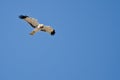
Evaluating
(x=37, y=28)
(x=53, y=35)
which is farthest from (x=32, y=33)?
(x=53, y=35)

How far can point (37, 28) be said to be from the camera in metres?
20.0

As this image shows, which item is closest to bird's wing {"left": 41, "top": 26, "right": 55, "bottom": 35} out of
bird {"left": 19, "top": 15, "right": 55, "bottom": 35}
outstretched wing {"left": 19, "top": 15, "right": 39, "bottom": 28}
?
bird {"left": 19, "top": 15, "right": 55, "bottom": 35}

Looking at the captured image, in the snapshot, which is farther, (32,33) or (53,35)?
(53,35)

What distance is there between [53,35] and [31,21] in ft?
6.97

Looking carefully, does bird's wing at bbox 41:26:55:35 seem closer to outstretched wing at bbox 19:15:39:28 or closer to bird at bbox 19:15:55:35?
bird at bbox 19:15:55:35

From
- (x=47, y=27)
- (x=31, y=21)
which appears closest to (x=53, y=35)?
(x=47, y=27)

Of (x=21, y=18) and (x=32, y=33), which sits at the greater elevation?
(x=21, y=18)

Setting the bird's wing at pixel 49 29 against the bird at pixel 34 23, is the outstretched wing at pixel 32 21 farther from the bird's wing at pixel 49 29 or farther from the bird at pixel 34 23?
the bird's wing at pixel 49 29

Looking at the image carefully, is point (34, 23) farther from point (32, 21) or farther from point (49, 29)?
point (49, 29)

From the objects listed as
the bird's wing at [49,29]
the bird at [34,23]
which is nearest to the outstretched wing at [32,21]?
the bird at [34,23]

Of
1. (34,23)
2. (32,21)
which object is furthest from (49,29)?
(32,21)

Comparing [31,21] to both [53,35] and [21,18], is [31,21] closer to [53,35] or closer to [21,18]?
[21,18]

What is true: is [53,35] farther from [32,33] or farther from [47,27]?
[32,33]

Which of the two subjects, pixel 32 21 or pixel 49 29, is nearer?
pixel 32 21
